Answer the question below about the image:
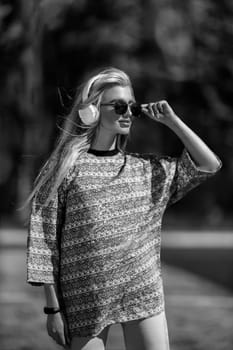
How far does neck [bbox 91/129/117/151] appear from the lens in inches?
162

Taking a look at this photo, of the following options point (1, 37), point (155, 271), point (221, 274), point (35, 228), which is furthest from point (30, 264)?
point (221, 274)

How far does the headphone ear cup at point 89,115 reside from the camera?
4.09m

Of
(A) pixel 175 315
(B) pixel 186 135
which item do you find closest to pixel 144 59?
(A) pixel 175 315

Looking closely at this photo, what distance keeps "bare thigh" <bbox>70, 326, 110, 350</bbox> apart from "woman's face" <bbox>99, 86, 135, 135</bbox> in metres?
0.81

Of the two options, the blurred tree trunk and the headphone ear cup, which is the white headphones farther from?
the blurred tree trunk

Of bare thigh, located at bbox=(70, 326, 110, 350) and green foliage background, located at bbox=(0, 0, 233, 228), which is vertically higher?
bare thigh, located at bbox=(70, 326, 110, 350)

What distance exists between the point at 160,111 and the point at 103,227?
53 centimetres

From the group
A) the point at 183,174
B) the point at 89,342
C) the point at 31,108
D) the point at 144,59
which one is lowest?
the point at 31,108

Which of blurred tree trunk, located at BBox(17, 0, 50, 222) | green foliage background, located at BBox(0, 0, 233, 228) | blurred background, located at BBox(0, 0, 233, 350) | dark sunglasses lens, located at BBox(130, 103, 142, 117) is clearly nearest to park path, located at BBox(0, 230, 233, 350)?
blurred background, located at BBox(0, 0, 233, 350)

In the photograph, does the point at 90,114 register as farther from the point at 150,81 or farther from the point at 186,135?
the point at 150,81

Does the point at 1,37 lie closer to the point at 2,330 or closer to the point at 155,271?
the point at 2,330

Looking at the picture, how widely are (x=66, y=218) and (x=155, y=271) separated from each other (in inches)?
16.8

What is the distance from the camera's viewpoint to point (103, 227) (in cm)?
395

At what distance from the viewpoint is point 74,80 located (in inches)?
973
